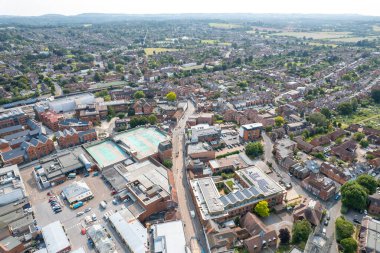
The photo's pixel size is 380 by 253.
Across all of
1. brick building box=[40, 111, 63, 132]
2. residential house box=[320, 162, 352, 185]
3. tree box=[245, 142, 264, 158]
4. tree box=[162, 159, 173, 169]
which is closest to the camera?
residential house box=[320, 162, 352, 185]

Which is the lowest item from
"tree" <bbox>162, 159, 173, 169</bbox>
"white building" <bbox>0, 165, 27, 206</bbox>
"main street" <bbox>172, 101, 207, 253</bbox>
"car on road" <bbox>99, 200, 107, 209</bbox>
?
"main street" <bbox>172, 101, 207, 253</bbox>

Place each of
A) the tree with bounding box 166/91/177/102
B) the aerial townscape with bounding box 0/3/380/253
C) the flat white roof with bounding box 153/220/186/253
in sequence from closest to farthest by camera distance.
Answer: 1. the flat white roof with bounding box 153/220/186/253
2. the aerial townscape with bounding box 0/3/380/253
3. the tree with bounding box 166/91/177/102

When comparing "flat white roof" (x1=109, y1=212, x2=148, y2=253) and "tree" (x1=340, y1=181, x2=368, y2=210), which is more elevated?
"tree" (x1=340, y1=181, x2=368, y2=210)

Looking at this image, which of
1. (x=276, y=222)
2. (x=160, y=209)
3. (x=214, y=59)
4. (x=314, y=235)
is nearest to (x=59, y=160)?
(x=160, y=209)

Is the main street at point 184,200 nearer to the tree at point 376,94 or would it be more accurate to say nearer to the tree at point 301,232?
the tree at point 301,232

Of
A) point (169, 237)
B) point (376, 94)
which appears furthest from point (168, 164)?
point (376, 94)

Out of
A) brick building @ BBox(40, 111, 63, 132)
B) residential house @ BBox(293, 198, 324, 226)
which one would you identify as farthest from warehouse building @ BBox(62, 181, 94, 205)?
residential house @ BBox(293, 198, 324, 226)

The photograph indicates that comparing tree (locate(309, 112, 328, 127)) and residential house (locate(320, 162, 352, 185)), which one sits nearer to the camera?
residential house (locate(320, 162, 352, 185))

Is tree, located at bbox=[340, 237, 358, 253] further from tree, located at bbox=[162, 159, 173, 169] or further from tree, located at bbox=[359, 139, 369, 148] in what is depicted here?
tree, located at bbox=[359, 139, 369, 148]

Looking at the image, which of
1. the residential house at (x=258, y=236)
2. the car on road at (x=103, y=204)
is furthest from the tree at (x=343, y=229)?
the car on road at (x=103, y=204)

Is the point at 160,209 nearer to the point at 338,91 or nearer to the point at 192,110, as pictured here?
the point at 192,110
